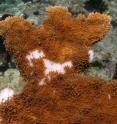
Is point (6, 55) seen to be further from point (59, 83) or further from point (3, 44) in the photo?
point (59, 83)

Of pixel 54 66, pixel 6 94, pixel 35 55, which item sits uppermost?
pixel 35 55

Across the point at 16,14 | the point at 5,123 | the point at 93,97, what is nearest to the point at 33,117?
the point at 5,123

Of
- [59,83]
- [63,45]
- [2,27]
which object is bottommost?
[59,83]

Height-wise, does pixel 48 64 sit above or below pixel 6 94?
above

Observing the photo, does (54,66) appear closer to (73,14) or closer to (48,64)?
(48,64)

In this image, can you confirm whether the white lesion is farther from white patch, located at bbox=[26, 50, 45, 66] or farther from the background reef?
the background reef

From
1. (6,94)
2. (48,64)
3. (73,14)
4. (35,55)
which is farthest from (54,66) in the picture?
(73,14)

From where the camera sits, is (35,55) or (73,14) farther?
(73,14)

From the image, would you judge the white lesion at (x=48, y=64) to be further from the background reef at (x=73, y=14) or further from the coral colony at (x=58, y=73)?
the background reef at (x=73, y=14)
